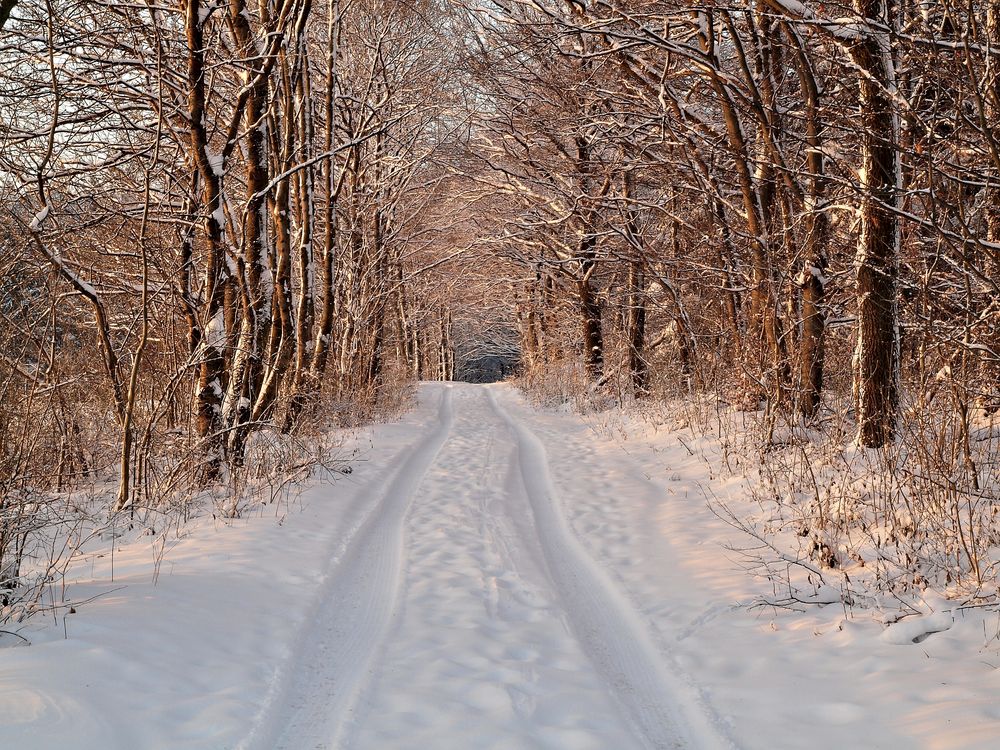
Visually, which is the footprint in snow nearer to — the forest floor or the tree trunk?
the forest floor

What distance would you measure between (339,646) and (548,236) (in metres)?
14.8

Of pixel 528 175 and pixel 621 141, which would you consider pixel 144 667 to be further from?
pixel 528 175

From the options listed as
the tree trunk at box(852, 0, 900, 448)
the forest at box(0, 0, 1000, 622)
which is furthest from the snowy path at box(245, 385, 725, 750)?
the tree trunk at box(852, 0, 900, 448)

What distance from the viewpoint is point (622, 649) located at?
445 centimetres

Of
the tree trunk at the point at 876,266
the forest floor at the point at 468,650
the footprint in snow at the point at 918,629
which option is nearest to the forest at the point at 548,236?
the tree trunk at the point at 876,266

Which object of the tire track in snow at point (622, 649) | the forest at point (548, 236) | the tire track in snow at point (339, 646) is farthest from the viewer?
the forest at point (548, 236)

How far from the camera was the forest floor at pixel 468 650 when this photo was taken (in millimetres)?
3242

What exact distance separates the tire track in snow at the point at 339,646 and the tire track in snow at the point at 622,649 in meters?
1.48

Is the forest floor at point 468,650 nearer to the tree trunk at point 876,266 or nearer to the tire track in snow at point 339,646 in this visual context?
the tire track in snow at point 339,646

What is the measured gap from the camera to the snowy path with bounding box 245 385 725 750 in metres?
3.39

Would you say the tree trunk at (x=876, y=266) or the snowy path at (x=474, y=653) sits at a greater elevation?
the tree trunk at (x=876, y=266)

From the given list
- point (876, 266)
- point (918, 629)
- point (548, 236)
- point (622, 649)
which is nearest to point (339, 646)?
point (622, 649)

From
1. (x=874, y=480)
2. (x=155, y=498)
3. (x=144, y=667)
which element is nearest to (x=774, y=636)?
(x=874, y=480)

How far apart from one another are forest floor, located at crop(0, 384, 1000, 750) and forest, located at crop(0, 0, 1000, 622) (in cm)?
65
